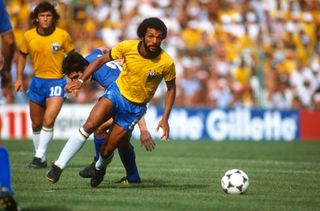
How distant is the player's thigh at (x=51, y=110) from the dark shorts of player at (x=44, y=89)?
0.10m

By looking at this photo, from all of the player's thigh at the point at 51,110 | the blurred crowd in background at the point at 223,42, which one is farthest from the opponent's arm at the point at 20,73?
the blurred crowd in background at the point at 223,42

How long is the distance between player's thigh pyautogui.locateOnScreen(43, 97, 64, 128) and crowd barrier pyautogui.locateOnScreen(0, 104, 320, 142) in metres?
11.2

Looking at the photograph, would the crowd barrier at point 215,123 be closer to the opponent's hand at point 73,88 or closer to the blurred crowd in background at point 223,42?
the blurred crowd in background at point 223,42

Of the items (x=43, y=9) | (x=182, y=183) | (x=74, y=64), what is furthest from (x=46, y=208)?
(x=43, y=9)

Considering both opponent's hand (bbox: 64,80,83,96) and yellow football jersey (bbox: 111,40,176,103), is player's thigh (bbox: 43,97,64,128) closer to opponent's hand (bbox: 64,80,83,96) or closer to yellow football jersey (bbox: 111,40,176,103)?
yellow football jersey (bbox: 111,40,176,103)

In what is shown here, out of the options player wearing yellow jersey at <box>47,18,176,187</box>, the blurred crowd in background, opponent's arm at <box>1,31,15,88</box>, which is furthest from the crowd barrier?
opponent's arm at <box>1,31,15,88</box>

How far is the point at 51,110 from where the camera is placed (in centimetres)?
1571

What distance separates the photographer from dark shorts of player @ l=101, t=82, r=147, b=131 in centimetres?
1176

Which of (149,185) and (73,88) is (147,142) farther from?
(73,88)

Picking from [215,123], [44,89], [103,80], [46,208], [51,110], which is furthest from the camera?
[215,123]

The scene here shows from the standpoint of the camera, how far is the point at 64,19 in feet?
97.0

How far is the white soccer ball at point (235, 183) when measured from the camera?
11.4 metres

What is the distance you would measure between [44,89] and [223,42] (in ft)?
43.4

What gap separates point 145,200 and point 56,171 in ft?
5.11
